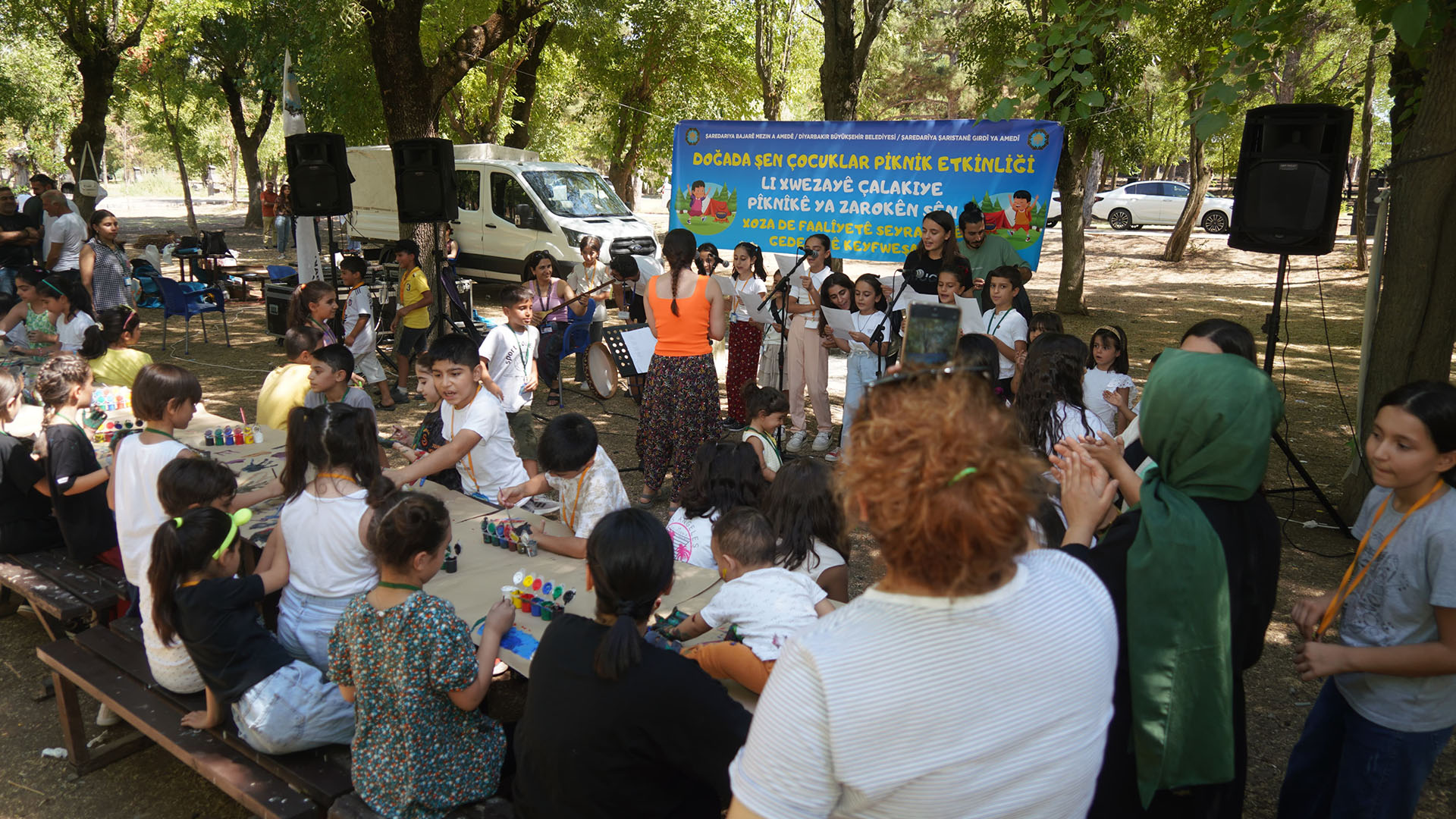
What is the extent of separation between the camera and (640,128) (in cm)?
1986

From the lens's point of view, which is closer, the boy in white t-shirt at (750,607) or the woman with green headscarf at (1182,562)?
the woman with green headscarf at (1182,562)

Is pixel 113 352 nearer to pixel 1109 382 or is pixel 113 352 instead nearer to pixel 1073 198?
pixel 1109 382

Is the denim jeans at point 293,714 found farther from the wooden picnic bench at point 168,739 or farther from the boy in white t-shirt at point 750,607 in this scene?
the boy in white t-shirt at point 750,607

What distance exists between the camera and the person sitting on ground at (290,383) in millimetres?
4680

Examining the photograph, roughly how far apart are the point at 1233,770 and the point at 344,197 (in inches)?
316

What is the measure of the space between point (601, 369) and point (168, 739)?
5.20 metres

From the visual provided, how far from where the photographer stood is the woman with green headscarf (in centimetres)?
174

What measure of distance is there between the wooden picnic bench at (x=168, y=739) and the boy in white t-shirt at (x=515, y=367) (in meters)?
2.11

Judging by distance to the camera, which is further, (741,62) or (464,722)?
(741,62)

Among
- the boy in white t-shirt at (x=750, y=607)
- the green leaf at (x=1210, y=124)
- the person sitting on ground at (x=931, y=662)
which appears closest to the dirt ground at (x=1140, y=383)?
the person sitting on ground at (x=931, y=662)

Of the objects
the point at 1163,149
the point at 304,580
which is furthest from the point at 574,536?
the point at 1163,149

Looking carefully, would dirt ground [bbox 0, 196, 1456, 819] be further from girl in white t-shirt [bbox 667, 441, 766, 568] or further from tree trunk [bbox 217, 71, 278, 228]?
tree trunk [bbox 217, 71, 278, 228]

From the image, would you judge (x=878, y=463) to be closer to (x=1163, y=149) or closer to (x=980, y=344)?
(x=980, y=344)

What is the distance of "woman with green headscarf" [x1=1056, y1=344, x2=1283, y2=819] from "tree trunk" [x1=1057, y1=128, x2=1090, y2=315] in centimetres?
1000
